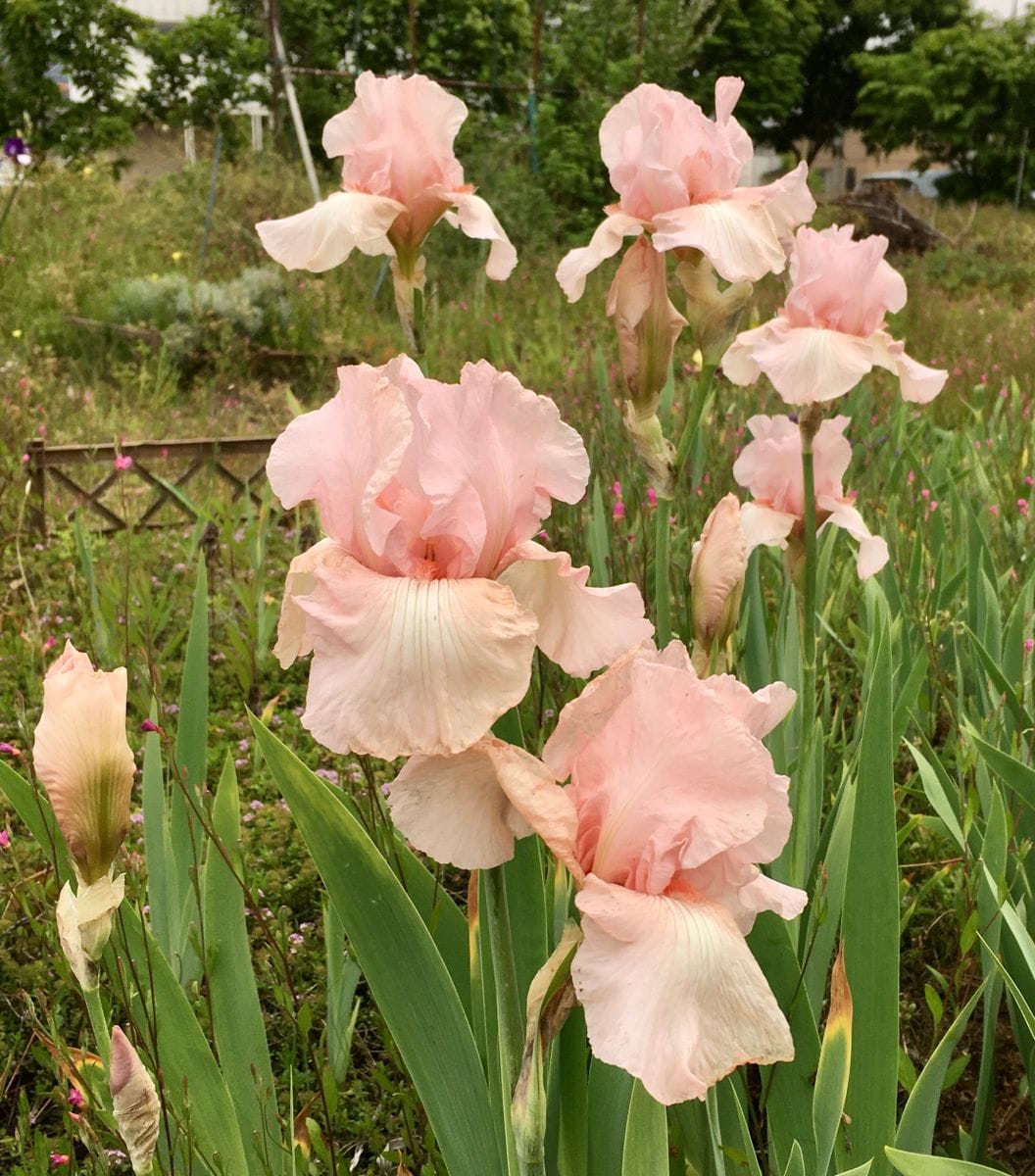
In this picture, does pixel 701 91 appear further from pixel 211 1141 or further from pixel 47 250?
pixel 211 1141

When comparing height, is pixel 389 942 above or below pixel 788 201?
below

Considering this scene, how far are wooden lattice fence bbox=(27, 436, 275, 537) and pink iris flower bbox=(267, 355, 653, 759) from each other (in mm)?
2471

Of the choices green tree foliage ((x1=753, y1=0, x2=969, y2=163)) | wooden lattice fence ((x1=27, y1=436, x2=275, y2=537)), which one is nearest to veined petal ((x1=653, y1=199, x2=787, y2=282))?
wooden lattice fence ((x1=27, y1=436, x2=275, y2=537))

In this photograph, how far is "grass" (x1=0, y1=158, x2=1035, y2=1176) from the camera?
151 centimetres

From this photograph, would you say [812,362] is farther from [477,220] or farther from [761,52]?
[761,52]

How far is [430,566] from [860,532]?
93 centimetres

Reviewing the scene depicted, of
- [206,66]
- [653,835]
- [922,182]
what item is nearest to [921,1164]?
[653,835]

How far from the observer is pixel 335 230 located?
1341 millimetres

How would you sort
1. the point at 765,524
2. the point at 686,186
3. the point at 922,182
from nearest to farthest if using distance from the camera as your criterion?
1. the point at 686,186
2. the point at 765,524
3. the point at 922,182

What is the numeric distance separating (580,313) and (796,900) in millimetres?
6682

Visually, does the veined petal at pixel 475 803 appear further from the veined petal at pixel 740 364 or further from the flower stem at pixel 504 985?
the veined petal at pixel 740 364

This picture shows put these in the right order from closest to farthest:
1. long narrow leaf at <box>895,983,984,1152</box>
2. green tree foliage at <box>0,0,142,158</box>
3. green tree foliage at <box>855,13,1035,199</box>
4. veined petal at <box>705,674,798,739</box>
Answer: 1. veined petal at <box>705,674,798,739</box>
2. long narrow leaf at <box>895,983,984,1152</box>
3. green tree foliage at <box>0,0,142,158</box>
4. green tree foliage at <box>855,13,1035,199</box>

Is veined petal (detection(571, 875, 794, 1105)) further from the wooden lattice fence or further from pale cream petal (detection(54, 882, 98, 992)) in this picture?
the wooden lattice fence

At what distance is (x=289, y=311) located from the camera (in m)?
6.88
